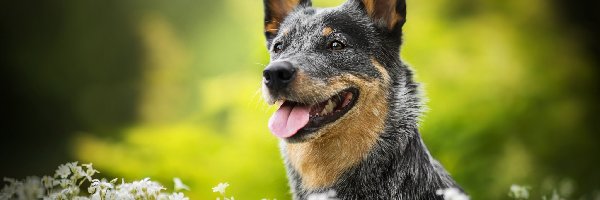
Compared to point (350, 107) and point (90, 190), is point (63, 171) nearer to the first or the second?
point (90, 190)

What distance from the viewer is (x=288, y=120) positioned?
7.44 ft

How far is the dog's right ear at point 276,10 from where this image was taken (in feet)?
8.79

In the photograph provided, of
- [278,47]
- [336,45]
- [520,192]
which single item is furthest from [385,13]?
[520,192]

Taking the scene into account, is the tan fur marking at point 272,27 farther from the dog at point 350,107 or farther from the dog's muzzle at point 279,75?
the dog's muzzle at point 279,75

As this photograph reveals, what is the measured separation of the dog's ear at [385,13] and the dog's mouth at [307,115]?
0.31 metres

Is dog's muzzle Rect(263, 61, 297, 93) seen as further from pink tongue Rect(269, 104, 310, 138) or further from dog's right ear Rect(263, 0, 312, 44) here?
dog's right ear Rect(263, 0, 312, 44)

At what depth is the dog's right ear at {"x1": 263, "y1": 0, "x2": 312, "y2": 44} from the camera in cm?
268

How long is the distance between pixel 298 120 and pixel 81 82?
165 centimetres

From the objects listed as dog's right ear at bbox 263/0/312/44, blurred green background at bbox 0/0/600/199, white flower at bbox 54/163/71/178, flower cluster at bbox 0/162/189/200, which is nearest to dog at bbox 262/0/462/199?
dog's right ear at bbox 263/0/312/44

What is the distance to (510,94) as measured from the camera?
4.07 meters

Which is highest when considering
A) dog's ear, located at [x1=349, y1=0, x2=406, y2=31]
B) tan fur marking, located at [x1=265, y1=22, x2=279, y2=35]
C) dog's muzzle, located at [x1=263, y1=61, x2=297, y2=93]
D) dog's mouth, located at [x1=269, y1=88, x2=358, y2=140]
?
tan fur marking, located at [x1=265, y1=22, x2=279, y2=35]

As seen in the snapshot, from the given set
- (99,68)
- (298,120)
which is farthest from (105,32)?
(298,120)

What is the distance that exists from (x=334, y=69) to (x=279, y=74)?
213 millimetres

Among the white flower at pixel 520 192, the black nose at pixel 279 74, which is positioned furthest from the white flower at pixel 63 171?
the white flower at pixel 520 192
